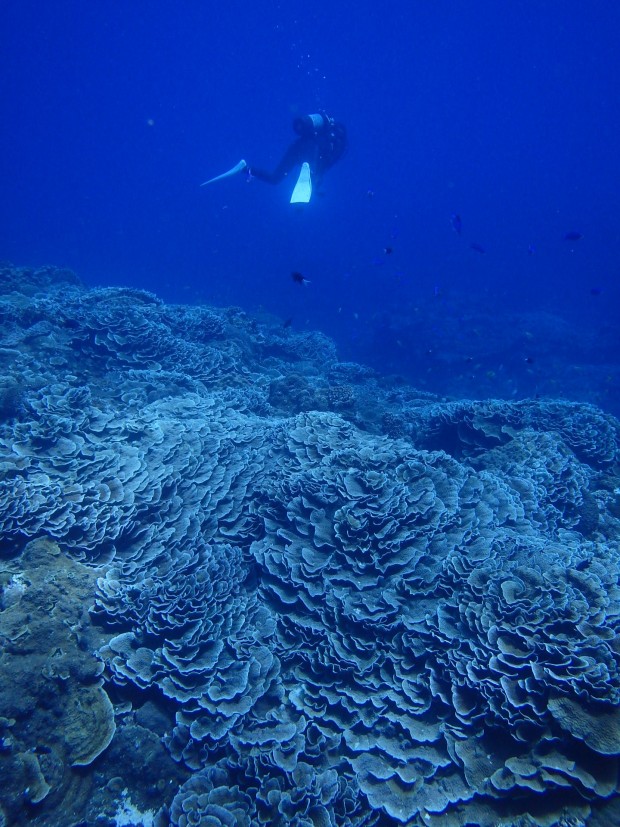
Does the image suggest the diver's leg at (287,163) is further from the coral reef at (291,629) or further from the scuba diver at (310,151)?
the coral reef at (291,629)

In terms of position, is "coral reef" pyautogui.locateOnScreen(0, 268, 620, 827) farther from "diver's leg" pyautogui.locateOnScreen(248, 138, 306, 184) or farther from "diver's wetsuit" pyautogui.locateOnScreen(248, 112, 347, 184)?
"diver's leg" pyautogui.locateOnScreen(248, 138, 306, 184)

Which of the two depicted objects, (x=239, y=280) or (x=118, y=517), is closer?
(x=118, y=517)

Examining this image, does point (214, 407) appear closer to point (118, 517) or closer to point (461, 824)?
point (118, 517)

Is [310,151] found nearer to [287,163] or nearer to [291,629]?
[287,163]

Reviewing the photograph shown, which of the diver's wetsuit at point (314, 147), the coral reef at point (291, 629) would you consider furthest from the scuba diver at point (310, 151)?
the coral reef at point (291, 629)

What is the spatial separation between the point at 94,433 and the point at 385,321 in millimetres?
23804

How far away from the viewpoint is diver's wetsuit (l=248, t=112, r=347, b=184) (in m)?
14.7

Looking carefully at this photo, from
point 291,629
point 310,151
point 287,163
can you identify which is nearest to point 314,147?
point 310,151

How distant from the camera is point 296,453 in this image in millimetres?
6137

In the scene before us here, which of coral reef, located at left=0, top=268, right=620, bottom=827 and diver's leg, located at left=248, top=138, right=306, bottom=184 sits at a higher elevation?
diver's leg, located at left=248, top=138, right=306, bottom=184

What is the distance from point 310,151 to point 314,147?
26cm

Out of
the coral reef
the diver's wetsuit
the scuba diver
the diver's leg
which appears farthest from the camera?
the diver's leg

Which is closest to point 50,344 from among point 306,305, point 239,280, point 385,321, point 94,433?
point 94,433

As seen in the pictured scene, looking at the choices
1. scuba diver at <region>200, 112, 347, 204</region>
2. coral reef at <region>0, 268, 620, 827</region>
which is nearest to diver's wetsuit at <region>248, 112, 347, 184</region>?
scuba diver at <region>200, 112, 347, 204</region>
